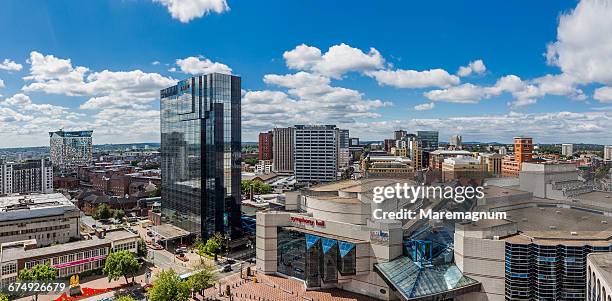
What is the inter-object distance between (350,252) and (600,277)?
1018 inches

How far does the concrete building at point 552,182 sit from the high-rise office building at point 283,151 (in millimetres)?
126392

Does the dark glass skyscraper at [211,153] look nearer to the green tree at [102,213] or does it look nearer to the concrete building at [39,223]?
the concrete building at [39,223]

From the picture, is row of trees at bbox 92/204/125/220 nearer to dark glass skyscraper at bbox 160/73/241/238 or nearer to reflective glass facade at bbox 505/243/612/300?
dark glass skyscraper at bbox 160/73/241/238

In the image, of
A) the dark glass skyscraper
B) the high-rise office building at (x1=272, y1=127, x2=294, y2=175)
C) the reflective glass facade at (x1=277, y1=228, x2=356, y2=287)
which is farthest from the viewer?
the high-rise office building at (x1=272, y1=127, x2=294, y2=175)

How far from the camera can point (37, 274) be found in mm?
46719

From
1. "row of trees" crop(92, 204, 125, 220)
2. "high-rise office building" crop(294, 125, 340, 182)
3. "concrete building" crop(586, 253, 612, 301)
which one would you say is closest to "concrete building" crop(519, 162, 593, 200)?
"concrete building" crop(586, 253, 612, 301)

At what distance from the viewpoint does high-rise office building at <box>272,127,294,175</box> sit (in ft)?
598

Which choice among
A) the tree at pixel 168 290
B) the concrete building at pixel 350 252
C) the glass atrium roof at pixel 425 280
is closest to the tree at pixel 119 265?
the tree at pixel 168 290

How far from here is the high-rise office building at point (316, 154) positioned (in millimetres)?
146375

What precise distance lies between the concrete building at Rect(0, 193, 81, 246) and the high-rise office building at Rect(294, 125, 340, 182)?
9048 cm

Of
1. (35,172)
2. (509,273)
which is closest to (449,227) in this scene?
(509,273)

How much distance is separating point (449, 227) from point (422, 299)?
33.1 feet

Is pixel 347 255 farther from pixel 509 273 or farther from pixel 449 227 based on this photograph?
pixel 509 273

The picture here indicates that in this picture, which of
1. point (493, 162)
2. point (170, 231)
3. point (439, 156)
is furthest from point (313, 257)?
point (439, 156)
